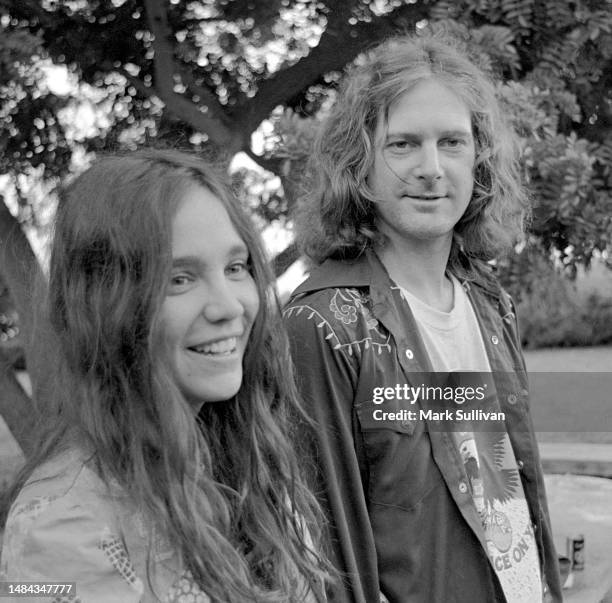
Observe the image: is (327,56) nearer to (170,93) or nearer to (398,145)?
(170,93)

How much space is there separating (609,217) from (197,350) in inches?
94.7

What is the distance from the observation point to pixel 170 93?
14.0 ft

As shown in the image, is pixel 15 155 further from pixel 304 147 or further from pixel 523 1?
pixel 523 1

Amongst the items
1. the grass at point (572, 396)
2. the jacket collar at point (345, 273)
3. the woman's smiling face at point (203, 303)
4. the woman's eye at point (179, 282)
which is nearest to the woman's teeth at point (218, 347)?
the woman's smiling face at point (203, 303)

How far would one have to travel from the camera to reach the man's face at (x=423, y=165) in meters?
1.93

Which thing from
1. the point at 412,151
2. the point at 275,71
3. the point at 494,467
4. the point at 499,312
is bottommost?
the point at 494,467

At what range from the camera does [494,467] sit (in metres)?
1.97

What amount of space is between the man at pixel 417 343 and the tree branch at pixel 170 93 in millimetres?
2216

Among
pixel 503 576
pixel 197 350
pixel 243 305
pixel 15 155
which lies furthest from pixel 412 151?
pixel 15 155

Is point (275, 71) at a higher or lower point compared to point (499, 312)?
higher

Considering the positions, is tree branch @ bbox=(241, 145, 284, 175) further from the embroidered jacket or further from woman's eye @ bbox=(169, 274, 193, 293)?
woman's eye @ bbox=(169, 274, 193, 293)

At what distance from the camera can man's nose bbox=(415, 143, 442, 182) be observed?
191 centimetres

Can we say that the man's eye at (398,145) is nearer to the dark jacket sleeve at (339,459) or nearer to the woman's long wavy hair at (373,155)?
the woman's long wavy hair at (373,155)

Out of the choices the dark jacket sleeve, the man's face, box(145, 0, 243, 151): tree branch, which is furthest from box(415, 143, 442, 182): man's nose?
box(145, 0, 243, 151): tree branch
